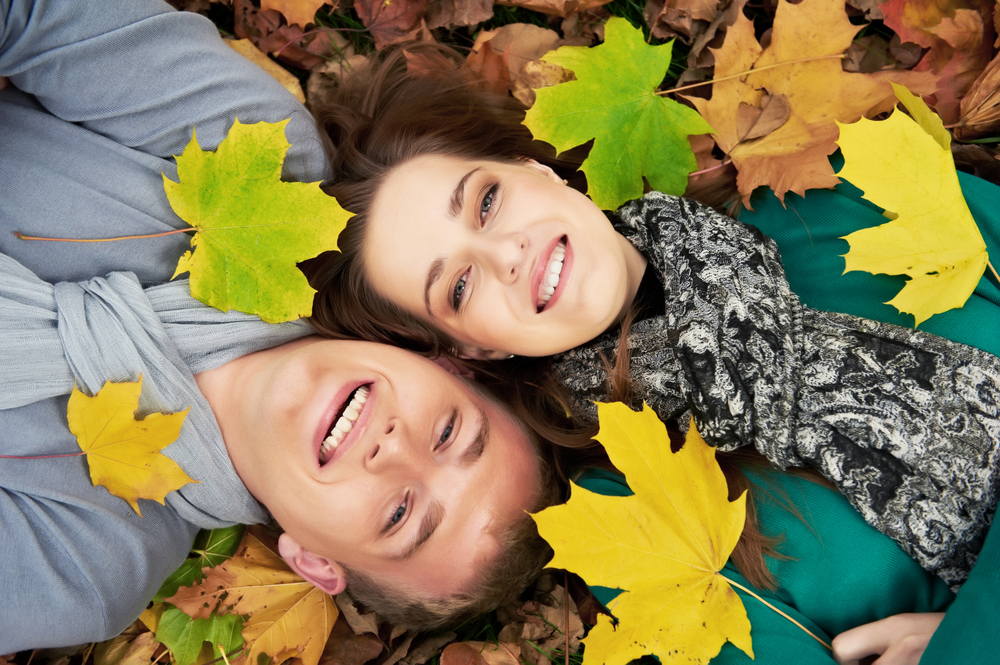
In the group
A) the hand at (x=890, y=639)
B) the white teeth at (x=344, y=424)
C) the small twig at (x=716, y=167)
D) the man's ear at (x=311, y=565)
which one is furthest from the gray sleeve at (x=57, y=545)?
the small twig at (x=716, y=167)

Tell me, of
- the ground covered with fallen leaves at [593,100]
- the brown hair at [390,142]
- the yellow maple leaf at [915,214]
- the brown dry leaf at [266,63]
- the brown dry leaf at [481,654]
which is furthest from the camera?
the brown dry leaf at [266,63]

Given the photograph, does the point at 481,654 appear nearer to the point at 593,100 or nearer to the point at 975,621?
the point at 975,621

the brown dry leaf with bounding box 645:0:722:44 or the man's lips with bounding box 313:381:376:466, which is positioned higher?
the brown dry leaf with bounding box 645:0:722:44

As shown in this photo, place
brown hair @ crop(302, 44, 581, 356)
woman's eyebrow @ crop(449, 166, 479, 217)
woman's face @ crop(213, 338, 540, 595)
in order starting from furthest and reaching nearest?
1. brown hair @ crop(302, 44, 581, 356)
2. woman's eyebrow @ crop(449, 166, 479, 217)
3. woman's face @ crop(213, 338, 540, 595)

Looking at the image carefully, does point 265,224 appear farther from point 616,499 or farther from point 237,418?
point 616,499

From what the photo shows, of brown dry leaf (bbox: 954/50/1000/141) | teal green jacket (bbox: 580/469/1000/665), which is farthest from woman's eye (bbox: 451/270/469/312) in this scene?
brown dry leaf (bbox: 954/50/1000/141)

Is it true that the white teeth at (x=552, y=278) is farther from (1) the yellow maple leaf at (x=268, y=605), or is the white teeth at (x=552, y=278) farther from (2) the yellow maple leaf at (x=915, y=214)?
(1) the yellow maple leaf at (x=268, y=605)

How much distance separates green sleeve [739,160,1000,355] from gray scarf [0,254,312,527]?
1591 mm

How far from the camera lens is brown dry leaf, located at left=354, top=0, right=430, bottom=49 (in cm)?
246

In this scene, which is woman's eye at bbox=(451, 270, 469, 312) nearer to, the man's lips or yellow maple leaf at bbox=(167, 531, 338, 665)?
the man's lips

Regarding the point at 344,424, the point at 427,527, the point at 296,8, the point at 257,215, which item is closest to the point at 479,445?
the point at 427,527

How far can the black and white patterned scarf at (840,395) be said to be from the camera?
5.64ft

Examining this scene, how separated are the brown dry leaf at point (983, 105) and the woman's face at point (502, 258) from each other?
1229 millimetres

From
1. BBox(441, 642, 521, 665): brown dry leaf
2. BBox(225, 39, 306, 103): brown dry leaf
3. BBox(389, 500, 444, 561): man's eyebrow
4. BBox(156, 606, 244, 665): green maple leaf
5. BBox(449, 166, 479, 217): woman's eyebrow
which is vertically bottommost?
BBox(441, 642, 521, 665): brown dry leaf
